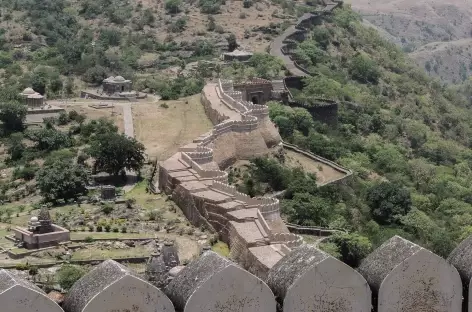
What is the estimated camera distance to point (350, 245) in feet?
104

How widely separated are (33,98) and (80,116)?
3999mm

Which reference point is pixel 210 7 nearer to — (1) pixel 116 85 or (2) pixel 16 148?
(1) pixel 116 85

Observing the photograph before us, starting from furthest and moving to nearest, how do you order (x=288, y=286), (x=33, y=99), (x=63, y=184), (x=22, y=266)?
1. (x=33, y=99)
2. (x=63, y=184)
3. (x=22, y=266)
4. (x=288, y=286)

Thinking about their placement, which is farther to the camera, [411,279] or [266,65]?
[266,65]

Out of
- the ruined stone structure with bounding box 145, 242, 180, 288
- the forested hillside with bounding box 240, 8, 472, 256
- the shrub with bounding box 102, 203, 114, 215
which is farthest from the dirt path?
the ruined stone structure with bounding box 145, 242, 180, 288

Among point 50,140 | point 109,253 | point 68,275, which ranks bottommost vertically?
point 50,140

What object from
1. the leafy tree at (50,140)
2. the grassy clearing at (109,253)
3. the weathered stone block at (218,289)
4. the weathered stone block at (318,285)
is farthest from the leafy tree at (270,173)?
the weathered stone block at (218,289)

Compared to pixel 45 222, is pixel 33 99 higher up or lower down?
lower down

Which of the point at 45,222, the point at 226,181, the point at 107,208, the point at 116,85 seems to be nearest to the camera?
the point at 45,222

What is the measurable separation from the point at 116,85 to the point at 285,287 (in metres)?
47.5

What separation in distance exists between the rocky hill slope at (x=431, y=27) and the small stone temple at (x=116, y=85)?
97.8 m

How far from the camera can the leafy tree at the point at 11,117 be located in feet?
157

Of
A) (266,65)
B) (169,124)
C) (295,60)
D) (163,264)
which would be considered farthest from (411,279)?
(295,60)

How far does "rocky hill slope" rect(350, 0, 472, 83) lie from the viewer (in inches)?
6068
